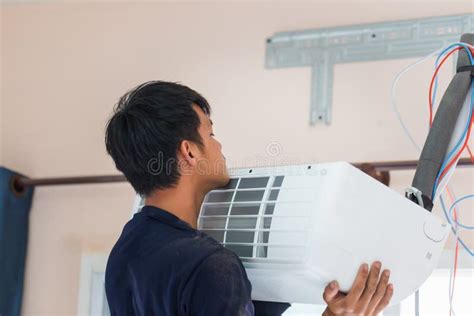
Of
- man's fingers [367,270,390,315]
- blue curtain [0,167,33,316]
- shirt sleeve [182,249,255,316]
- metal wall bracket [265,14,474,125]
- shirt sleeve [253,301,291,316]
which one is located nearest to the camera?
shirt sleeve [182,249,255,316]

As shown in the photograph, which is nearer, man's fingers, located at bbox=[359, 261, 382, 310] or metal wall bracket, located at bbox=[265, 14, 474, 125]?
man's fingers, located at bbox=[359, 261, 382, 310]

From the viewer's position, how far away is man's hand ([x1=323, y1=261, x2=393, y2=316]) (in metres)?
1.24

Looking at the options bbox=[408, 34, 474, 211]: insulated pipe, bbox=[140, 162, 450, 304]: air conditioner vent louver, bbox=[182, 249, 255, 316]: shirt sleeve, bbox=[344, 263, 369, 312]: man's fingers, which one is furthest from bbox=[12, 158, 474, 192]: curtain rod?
bbox=[182, 249, 255, 316]: shirt sleeve

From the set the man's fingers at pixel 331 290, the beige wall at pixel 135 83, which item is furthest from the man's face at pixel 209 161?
the beige wall at pixel 135 83

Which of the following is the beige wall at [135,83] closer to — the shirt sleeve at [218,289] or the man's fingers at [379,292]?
the man's fingers at [379,292]

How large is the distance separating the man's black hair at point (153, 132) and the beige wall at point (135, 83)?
0.83 metres

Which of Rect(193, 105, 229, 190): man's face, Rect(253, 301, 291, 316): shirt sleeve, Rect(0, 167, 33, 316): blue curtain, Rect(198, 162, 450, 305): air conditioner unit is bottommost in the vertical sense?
Rect(0, 167, 33, 316): blue curtain

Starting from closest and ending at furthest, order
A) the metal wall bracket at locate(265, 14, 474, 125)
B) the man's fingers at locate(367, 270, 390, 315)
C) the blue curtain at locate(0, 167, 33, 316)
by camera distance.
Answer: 1. the man's fingers at locate(367, 270, 390, 315)
2. the metal wall bracket at locate(265, 14, 474, 125)
3. the blue curtain at locate(0, 167, 33, 316)

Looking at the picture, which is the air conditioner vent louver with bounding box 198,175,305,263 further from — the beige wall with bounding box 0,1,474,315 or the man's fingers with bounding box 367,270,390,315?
the beige wall with bounding box 0,1,474,315

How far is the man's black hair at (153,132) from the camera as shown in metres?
1.29

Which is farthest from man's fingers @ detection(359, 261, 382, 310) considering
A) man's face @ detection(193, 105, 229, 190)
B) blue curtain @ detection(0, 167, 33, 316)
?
blue curtain @ detection(0, 167, 33, 316)

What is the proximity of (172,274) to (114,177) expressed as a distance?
41.1 inches

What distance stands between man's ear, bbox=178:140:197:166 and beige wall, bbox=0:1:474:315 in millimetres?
820

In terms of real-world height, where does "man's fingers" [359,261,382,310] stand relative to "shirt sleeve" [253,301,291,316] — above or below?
above
